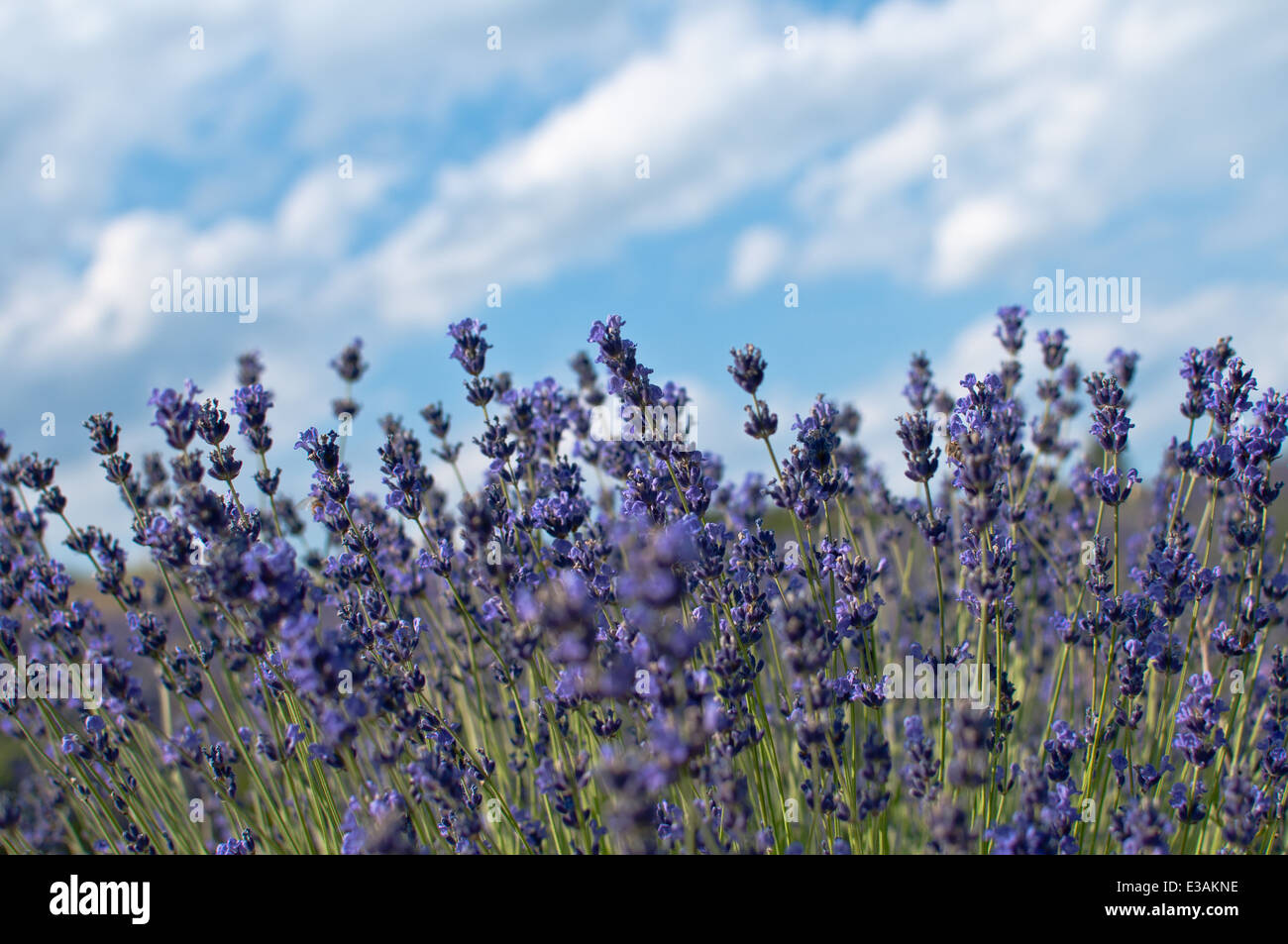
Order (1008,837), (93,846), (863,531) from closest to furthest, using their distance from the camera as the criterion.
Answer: (1008,837) → (93,846) → (863,531)

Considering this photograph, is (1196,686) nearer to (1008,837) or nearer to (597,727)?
(1008,837)

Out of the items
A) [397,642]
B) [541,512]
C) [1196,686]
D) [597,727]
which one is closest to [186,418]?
[397,642]

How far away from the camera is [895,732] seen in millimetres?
4980

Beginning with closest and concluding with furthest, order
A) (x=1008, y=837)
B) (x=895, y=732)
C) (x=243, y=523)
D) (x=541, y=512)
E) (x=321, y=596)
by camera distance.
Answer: (x=1008, y=837)
(x=243, y=523)
(x=541, y=512)
(x=321, y=596)
(x=895, y=732)

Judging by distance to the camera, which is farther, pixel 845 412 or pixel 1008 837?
pixel 845 412

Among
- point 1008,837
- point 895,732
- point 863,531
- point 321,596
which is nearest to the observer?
point 1008,837

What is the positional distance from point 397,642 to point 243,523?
0.58 m

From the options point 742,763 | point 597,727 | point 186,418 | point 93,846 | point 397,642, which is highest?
point 186,418

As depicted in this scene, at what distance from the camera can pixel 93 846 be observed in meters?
3.92

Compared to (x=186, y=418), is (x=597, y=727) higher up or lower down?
lower down

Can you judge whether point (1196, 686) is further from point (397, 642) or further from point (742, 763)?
point (397, 642)

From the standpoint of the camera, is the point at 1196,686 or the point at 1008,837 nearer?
the point at 1008,837

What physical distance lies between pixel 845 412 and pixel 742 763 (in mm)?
2799
